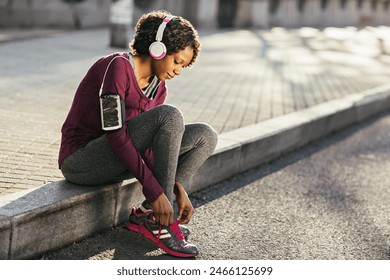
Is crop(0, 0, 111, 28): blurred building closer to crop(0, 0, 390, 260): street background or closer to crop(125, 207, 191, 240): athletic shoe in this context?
crop(0, 0, 390, 260): street background

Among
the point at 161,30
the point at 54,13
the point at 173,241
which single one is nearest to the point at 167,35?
the point at 161,30

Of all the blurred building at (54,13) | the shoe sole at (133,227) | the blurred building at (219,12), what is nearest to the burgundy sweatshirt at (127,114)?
the shoe sole at (133,227)

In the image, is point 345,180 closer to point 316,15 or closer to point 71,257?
point 71,257

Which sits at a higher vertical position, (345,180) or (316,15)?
(345,180)

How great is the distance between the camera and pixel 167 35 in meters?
3.27

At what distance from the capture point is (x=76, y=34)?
14.1 meters

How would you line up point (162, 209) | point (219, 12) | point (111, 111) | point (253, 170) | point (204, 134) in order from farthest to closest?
point (219, 12), point (253, 170), point (204, 134), point (162, 209), point (111, 111)

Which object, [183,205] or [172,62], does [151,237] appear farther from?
[172,62]

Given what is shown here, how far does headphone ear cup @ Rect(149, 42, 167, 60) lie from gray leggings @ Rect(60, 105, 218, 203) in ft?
0.81

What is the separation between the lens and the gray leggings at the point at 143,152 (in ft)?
11.0

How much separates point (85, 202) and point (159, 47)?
0.84 metres
